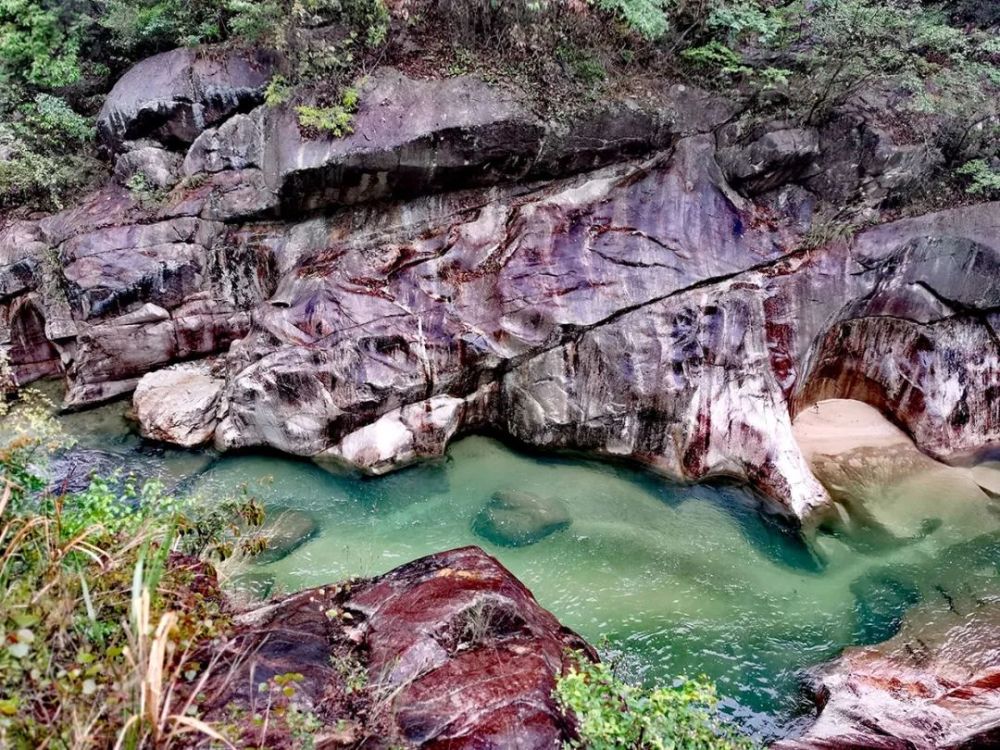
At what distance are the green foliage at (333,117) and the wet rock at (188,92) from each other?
202 centimetres

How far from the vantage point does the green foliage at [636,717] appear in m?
3.59

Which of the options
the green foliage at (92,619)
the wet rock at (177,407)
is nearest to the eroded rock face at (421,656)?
the green foliage at (92,619)

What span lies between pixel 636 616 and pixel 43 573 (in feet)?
19.1

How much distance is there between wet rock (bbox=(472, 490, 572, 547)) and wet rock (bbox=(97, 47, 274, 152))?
8382 mm

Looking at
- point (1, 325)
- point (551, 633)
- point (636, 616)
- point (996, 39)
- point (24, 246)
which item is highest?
point (996, 39)

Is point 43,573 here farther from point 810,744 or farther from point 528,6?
point 528,6

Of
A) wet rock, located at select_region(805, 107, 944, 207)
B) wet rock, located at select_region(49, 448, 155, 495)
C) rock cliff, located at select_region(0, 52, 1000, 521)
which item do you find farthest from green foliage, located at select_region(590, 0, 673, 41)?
wet rock, located at select_region(49, 448, 155, 495)

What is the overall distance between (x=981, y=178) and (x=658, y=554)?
815 cm

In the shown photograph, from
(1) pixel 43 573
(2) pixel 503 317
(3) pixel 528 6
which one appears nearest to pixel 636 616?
(2) pixel 503 317

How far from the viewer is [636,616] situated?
6.98 metres

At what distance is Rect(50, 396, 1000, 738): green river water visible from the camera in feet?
21.9

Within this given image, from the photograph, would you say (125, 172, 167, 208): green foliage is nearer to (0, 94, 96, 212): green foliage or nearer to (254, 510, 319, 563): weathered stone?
(0, 94, 96, 212): green foliage

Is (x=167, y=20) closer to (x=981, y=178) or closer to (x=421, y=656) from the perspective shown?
(x=421, y=656)

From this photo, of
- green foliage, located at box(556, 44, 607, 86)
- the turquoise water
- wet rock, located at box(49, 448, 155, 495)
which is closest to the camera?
the turquoise water
